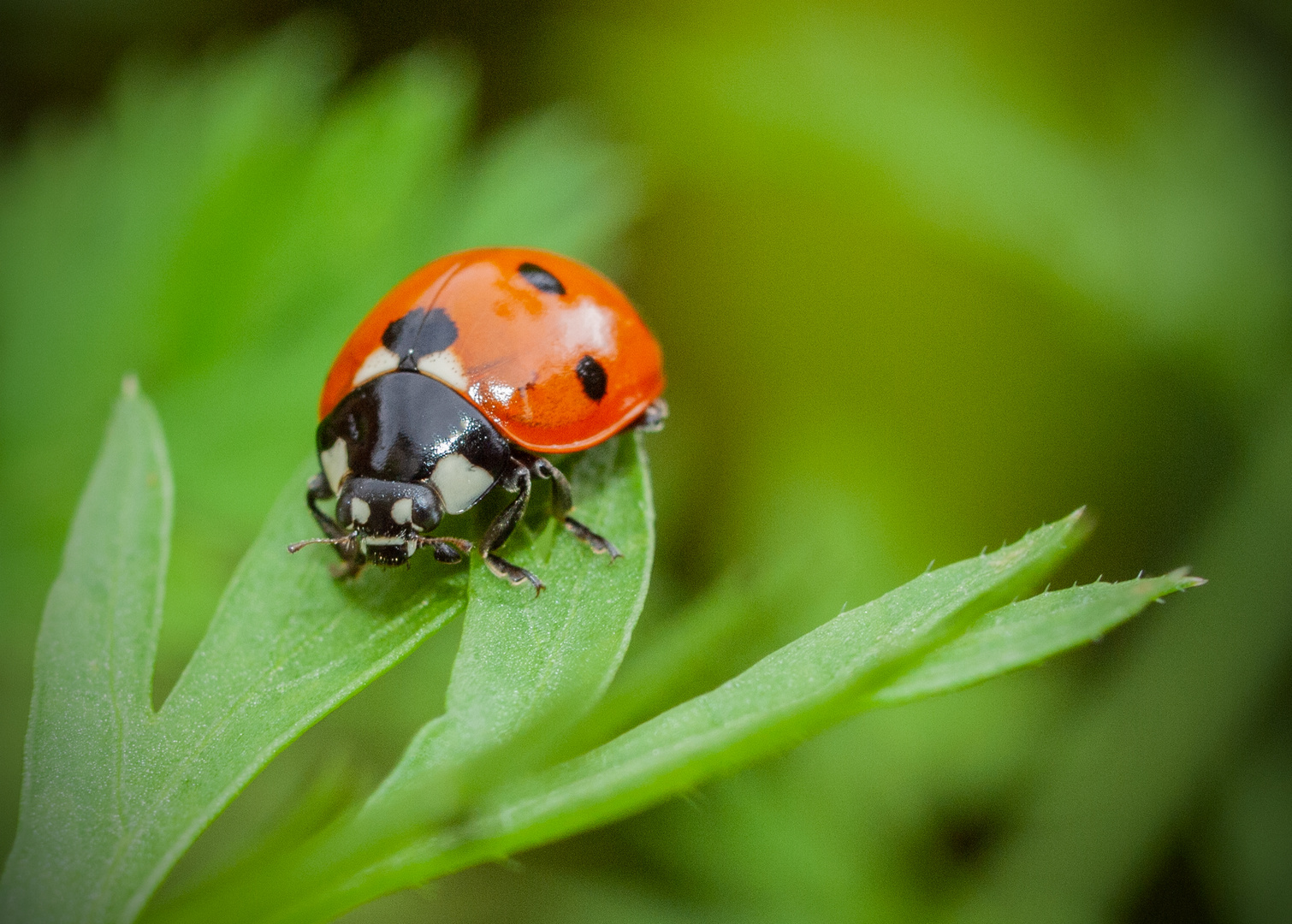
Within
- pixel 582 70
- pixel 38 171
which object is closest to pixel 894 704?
pixel 38 171

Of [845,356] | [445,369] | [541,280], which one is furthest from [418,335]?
[845,356]

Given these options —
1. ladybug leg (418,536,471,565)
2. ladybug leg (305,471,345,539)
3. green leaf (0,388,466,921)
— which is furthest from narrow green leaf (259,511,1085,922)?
ladybug leg (305,471,345,539)

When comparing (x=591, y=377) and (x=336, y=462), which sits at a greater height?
(x=591, y=377)

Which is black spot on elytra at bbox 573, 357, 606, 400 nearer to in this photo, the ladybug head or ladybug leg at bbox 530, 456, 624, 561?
ladybug leg at bbox 530, 456, 624, 561

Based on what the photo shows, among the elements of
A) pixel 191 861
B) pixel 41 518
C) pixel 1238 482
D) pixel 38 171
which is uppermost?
pixel 38 171

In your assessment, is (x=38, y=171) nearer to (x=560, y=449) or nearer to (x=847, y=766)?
(x=560, y=449)

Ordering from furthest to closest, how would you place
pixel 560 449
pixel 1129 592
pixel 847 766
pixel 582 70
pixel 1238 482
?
pixel 582 70, pixel 1238 482, pixel 847 766, pixel 560 449, pixel 1129 592

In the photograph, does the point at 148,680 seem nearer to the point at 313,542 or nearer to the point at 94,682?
the point at 94,682
